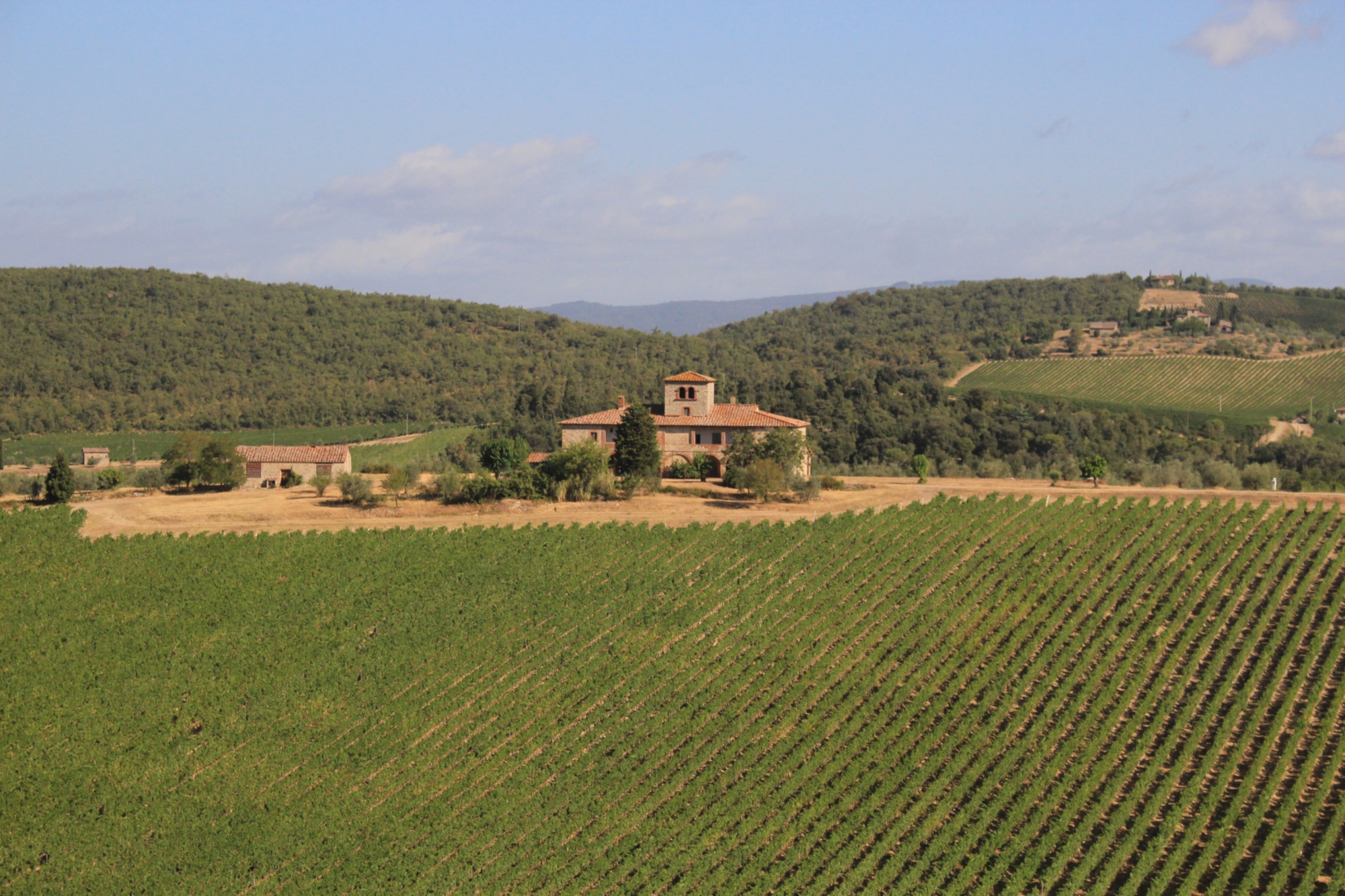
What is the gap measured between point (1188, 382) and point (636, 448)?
2353 inches

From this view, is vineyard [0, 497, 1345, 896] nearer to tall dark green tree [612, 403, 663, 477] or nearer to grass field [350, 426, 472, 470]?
tall dark green tree [612, 403, 663, 477]

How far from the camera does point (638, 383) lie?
91750 millimetres

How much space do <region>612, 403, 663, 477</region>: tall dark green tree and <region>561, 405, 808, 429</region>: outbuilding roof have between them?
3834mm

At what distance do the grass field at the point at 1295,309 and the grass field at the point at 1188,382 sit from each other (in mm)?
26452

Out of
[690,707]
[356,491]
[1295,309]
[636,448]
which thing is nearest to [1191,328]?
[1295,309]

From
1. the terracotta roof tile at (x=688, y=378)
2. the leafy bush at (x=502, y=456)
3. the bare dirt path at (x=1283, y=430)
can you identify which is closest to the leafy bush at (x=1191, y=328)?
the bare dirt path at (x=1283, y=430)

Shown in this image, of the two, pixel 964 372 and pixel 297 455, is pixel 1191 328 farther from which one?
pixel 297 455

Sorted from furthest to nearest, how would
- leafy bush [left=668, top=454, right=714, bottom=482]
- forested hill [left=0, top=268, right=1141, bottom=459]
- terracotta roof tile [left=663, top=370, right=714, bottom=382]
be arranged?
forested hill [left=0, top=268, right=1141, bottom=459]
terracotta roof tile [left=663, top=370, right=714, bottom=382]
leafy bush [left=668, top=454, right=714, bottom=482]

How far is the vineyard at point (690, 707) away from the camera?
22250 mm

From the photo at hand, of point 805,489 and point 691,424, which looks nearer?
point 805,489

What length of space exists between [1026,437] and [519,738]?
4475 cm

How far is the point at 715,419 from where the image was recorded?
165 ft

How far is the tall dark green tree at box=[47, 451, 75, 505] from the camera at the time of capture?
4394cm

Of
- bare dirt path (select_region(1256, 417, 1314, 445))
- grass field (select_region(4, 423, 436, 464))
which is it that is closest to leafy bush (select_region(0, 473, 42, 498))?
grass field (select_region(4, 423, 436, 464))
